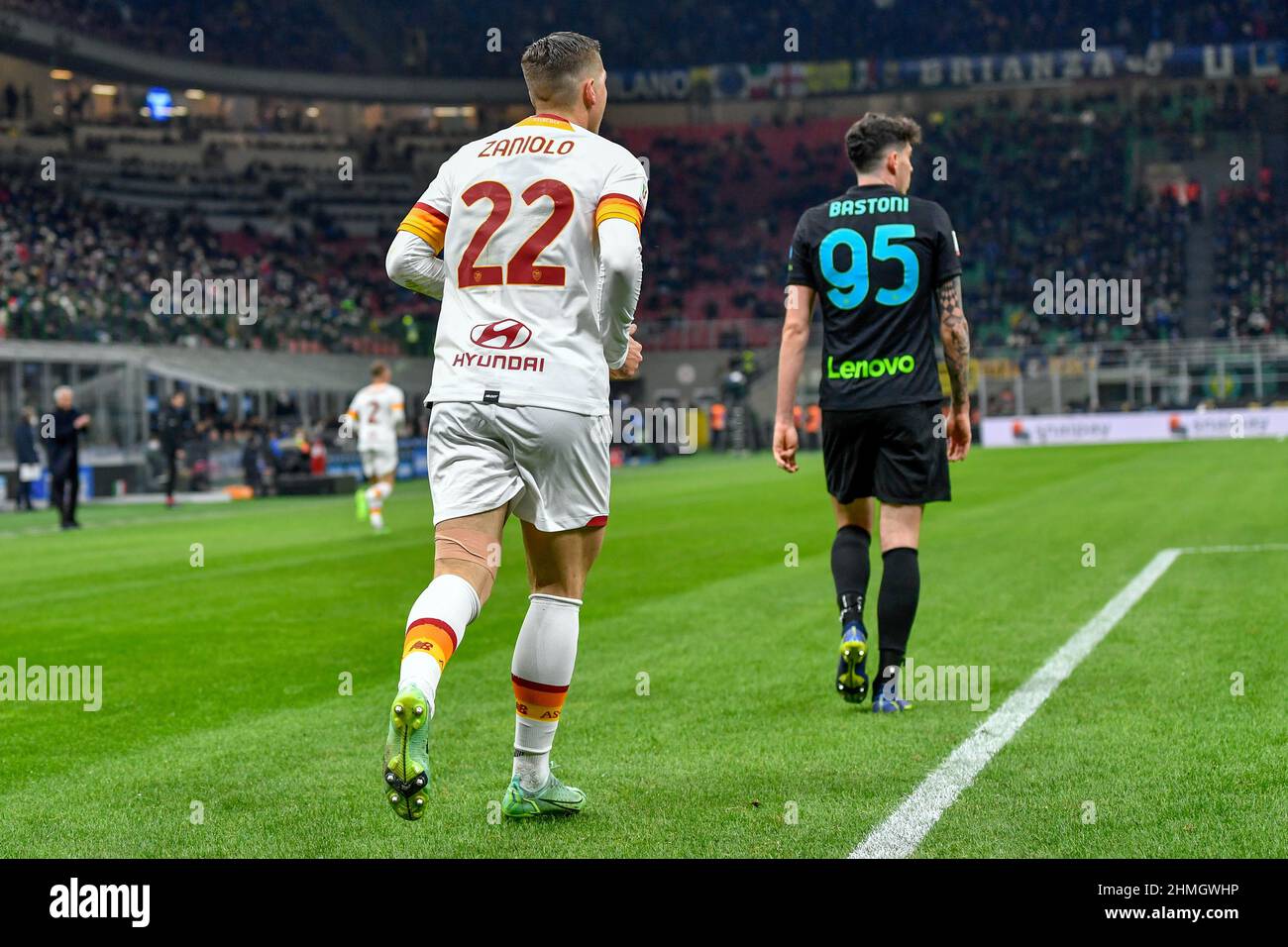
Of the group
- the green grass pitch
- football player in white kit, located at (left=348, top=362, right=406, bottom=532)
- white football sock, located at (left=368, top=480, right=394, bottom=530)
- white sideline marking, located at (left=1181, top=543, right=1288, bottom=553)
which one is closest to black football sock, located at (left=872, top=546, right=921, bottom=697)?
the green grass pitch

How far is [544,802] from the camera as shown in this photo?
4.34 meters

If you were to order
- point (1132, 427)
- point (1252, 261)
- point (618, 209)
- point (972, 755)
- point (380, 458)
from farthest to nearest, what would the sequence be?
point (1252, 261), point (1132, 427), point (380, 458), point (972, 755), point (618, 209)

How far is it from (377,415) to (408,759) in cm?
1617

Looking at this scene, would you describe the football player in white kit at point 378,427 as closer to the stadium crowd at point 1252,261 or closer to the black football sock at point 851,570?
the black football sock at point 851,570

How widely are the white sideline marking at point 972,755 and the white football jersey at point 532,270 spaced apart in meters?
1.42

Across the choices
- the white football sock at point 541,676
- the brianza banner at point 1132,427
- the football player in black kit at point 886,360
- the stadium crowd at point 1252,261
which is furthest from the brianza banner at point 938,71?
the white football sock at point 541,676

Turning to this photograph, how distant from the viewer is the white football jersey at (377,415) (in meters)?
19.3

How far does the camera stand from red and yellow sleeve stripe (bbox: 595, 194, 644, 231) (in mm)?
4035

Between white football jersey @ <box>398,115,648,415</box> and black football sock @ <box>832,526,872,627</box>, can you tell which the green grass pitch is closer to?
black football sock @ <box>832,526,872,627</box>

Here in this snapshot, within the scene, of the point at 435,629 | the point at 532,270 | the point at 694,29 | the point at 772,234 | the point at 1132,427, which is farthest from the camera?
the point at 694,29

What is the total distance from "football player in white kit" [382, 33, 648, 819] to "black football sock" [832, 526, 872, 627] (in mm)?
1880

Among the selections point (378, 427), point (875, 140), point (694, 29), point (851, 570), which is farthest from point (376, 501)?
point (694, 29)

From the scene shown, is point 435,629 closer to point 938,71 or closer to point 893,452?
point 893,452
